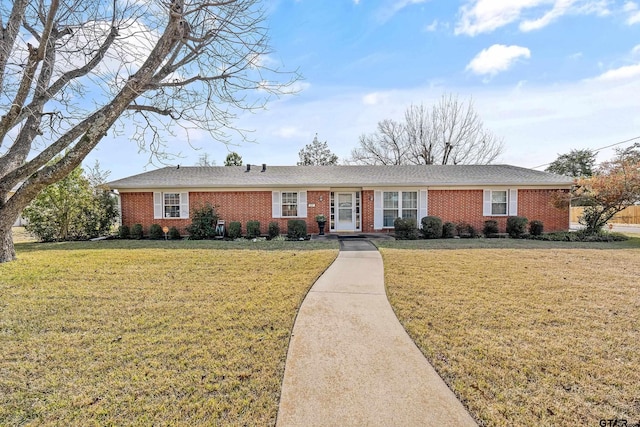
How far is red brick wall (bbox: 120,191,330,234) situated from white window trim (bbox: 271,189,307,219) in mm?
164

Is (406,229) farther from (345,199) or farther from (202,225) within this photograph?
(202,225)

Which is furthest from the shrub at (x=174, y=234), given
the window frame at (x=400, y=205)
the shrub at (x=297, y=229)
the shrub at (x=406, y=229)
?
the shrub at (x=406, y=229)

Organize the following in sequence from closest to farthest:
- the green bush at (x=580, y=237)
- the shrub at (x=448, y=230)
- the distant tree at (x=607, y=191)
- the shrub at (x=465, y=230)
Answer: the distant tree at (x=607, y=191)
the green bush at (x=580, y=237)
the shrub at (x=448, y=230)
the shrub at (x=465, y=230)

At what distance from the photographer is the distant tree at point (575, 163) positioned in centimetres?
3678

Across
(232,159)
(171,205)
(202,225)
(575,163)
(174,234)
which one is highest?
(232,159)

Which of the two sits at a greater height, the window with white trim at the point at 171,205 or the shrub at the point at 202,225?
the window with white trim at the point at 171,205

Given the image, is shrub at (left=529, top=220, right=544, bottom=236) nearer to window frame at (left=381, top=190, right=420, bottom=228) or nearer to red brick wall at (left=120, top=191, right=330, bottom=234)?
window frame at (left=381, top=190, right=420, bottom=228)

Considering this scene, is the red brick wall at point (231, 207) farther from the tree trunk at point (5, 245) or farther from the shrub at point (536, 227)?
the shrub at point (536, 227)

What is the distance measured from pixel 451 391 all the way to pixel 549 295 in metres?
3.76

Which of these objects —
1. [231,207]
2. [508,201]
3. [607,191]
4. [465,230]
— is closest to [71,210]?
[231,207]

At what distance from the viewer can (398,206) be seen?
1451cm

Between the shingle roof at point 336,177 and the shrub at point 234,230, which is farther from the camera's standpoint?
the shingle roof at point 336,177

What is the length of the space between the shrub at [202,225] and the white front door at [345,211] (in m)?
5.94

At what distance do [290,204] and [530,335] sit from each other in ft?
38.2
